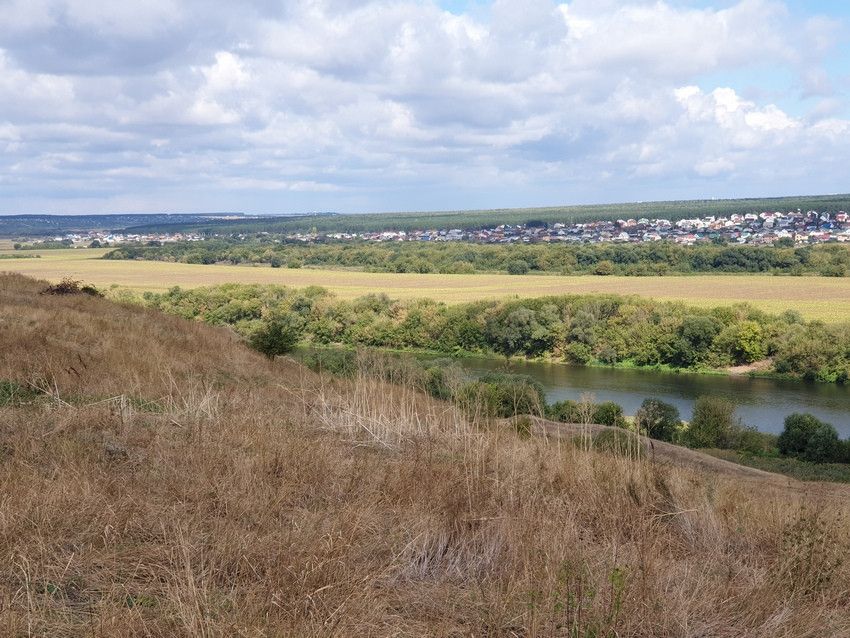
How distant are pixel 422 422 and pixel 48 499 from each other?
3.48 metres

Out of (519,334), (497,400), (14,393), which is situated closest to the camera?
(14,393)

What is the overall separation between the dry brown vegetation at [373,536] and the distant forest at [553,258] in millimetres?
101095

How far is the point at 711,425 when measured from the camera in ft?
99.9

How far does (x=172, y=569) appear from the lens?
3604mm

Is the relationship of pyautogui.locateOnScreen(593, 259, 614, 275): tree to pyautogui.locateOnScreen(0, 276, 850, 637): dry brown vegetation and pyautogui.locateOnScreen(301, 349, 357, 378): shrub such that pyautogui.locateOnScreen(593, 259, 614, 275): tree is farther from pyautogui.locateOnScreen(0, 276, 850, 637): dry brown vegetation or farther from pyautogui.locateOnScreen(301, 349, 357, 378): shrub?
pyautogui.locateOnScreen(0, 276, 850, 637): dry brown vegetation

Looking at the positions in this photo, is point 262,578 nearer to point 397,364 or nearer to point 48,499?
point 48,499

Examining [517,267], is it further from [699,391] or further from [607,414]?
[607,414]

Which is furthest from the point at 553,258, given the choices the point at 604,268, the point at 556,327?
the point at 556,327

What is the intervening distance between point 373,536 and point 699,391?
46.9 metres

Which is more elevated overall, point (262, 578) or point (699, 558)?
point (262, 578)

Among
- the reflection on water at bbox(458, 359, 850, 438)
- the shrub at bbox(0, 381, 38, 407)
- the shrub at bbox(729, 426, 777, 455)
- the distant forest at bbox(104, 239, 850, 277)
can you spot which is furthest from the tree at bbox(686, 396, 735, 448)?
the distant forest at bbox(104, 239, 850, 277)

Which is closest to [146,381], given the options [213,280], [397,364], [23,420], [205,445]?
[397,364]

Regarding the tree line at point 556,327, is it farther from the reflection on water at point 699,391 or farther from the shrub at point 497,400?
the shrub at point 497,400

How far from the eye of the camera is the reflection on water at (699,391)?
1588 inches
